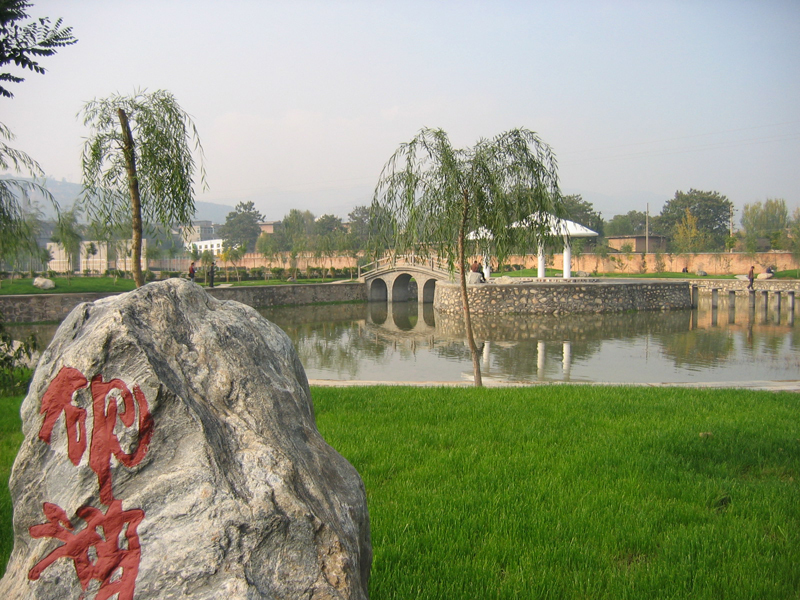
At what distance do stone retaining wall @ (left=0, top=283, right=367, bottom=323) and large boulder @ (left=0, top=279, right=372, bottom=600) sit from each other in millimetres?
11941

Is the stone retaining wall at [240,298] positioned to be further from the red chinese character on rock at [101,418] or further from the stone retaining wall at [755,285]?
the stone retaining wall at [755,285]

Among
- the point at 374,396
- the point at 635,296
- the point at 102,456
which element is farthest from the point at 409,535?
the point at 635,296

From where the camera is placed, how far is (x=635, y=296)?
26.1 meters

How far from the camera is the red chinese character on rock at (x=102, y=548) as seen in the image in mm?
1811

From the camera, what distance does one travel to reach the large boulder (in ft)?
5.91

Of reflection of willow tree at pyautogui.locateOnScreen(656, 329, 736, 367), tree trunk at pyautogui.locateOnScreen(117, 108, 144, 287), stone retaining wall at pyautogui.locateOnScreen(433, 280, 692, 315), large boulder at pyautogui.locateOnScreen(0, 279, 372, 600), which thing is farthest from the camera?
stone retaining wall at pyautogui.locateOnScreen(433, 280, 692, 315)

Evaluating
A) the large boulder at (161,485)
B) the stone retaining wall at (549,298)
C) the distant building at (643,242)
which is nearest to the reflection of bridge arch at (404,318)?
the stone retaining wall at (549,298)

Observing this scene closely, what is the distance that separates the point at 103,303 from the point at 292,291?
30783 mm

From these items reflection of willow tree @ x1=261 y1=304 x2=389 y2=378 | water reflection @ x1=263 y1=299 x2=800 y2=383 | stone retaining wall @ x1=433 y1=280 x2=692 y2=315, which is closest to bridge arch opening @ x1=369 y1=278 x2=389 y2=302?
reflection of willow tree @ x1=261 y1=304 x2=389 y2=378

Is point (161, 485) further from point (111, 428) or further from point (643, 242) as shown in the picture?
point (643, 242)

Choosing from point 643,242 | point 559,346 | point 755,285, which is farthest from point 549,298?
point 643,242

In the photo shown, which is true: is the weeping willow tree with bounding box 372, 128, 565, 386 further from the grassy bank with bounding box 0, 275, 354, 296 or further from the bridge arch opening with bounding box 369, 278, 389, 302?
the bridge arch opening with bounding box 369, 278, 389, 302

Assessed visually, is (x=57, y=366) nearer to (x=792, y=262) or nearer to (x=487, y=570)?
(x=487, y=570)

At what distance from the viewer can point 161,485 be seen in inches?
73.9
